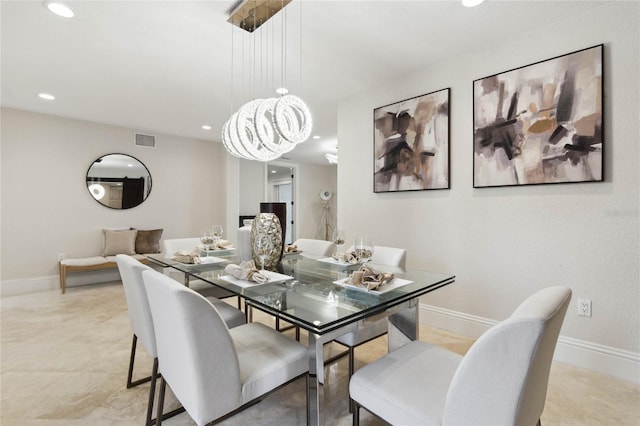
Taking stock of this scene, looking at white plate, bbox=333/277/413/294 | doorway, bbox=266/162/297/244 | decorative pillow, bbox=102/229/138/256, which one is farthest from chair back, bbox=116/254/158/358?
doorway, bbox=266/162/297/244

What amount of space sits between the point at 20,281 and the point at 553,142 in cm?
611

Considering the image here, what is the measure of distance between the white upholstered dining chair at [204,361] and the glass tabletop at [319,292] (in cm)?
24

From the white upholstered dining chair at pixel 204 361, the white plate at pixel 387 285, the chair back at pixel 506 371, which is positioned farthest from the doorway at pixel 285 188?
the chair back at pixel 506 371

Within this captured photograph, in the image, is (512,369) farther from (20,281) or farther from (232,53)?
(20,281)

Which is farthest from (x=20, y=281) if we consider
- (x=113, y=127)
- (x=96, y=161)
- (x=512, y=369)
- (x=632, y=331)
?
(x=632, y=331)

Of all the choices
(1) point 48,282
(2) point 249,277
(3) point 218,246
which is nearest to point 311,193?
(1) point 48,282

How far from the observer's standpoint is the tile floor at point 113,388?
1589 millimetres

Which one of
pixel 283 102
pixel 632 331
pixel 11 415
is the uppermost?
pixel 283 102

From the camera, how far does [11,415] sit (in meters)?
1.62

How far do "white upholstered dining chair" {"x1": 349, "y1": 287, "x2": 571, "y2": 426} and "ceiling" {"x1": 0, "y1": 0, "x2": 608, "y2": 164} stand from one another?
204 cm

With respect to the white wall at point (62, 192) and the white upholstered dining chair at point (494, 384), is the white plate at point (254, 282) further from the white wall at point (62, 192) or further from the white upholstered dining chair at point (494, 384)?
the white wall at point (62, 192)

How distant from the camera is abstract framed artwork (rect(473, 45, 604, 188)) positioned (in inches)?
80.2

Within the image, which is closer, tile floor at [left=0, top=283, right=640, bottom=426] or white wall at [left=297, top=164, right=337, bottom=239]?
tile floor at [left=0, top=283, right=640, bottom=426]

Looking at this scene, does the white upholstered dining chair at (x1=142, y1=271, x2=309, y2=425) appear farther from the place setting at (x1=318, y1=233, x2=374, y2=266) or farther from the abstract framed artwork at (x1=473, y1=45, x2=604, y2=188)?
the abstract framed artwork at (x1=473, y1=45, x2=604, y2=188)
